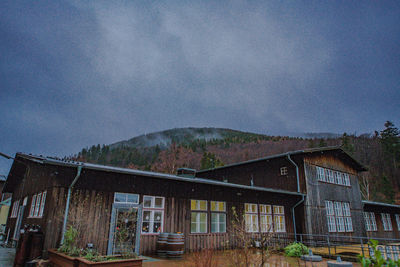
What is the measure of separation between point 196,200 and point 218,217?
1.54 meters

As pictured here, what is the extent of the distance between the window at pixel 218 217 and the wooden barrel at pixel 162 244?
9.71ft

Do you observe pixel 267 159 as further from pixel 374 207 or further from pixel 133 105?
pixel 133 105

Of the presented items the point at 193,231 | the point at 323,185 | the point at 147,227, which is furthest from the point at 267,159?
the point at 147,227

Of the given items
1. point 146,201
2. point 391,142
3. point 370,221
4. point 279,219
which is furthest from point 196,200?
point 391,142

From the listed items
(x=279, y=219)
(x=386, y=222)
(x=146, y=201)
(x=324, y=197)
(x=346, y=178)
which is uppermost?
(x=346, y=178)

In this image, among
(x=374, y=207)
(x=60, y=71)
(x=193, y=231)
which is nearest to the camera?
(x=193, y=231)

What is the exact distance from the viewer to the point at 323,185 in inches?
658

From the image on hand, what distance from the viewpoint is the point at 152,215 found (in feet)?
33.2

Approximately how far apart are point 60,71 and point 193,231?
348ft

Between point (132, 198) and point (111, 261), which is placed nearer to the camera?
point (111, 261)

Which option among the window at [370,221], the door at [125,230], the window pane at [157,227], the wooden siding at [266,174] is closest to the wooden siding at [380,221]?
the window at [370,221]

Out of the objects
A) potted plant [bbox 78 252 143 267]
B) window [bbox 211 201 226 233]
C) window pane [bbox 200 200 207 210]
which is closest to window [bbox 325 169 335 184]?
window [bbox 211 201 226 233]

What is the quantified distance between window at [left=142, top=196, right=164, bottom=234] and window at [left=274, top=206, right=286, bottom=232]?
7.41m

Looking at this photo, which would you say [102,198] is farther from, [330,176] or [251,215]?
[330,176]
